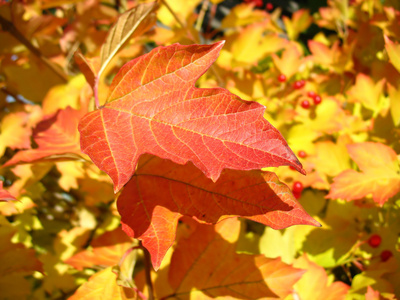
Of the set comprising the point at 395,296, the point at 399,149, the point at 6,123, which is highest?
the point at 6,123

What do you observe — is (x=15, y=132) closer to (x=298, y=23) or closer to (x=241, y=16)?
(x=241, y=16)

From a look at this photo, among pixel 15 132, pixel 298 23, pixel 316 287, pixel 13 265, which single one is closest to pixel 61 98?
pixel 15 132

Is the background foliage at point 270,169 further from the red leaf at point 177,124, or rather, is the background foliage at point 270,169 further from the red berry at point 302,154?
the red leaf at point 177,124

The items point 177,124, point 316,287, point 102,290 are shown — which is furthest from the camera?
point 316,287

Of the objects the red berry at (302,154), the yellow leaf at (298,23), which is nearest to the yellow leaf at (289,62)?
the red berry at (302,154)

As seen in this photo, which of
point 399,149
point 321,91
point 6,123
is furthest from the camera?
point 321,91

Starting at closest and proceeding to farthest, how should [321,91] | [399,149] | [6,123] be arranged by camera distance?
[399,149] < [6,123] < [321,91]

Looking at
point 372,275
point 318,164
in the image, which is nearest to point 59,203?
point 318,164

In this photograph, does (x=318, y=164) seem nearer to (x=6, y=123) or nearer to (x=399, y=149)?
(x=399, y=149)
